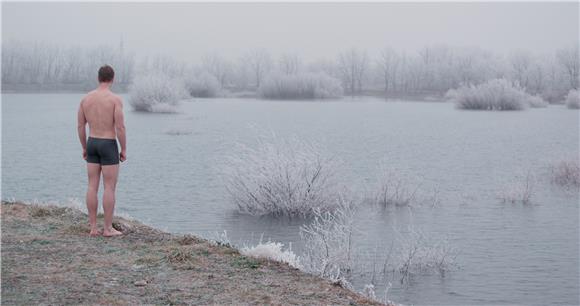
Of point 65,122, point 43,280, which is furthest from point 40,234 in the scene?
point 65,122

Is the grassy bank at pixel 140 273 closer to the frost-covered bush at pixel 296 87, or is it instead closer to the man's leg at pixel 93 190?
the man's leg at pixel 93 190

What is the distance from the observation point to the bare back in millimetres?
8305

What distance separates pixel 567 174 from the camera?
62.2ft

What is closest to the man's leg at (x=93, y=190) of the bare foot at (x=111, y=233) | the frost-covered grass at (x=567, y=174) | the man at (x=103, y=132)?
the man at (x=103, y=132)

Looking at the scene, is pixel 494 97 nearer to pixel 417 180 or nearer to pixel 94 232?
pixel 417 180

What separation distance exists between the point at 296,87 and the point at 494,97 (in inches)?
962

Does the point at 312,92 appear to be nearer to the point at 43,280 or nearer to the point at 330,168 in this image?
the point at 330,168

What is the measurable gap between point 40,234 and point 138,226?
141 centimetres

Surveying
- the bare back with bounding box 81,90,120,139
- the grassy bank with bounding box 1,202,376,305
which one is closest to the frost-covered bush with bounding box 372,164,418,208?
the grassy bank with bounding box 1,202,376,305

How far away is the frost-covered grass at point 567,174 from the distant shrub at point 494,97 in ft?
122

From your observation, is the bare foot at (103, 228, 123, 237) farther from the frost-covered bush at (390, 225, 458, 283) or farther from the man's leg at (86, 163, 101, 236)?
the frost-covered bush at (390, 225, 458, 283)

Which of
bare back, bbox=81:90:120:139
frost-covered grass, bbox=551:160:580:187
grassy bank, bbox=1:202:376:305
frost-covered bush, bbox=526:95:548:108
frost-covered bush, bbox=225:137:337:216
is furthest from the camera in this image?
frost-covered bush, bbox=526:95:548:108

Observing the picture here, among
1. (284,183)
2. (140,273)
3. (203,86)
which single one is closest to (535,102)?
(203,86)

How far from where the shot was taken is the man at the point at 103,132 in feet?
27.3
